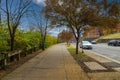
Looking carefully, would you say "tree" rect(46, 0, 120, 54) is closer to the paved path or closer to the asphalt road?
the asphalt road

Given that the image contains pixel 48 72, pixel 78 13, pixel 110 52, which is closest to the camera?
pixel 48 72

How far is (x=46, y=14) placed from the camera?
30938mm

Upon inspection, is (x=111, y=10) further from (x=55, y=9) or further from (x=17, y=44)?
(x=17, y=44)

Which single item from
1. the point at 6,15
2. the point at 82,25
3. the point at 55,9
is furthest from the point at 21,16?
the point at 82,25

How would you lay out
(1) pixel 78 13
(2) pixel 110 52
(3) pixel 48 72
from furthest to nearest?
(2) pixel 110 52 < (1) pixel 78 13 < (3) pixel 48 72

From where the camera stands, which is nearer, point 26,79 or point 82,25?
point 26,79

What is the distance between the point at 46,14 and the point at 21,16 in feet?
30.9

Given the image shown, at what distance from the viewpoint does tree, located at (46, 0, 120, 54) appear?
2808 cm

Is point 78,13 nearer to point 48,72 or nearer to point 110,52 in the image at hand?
point 110,52

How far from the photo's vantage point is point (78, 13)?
28.9m

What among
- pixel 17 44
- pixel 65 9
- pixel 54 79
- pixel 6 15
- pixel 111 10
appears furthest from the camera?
pixel 65 9

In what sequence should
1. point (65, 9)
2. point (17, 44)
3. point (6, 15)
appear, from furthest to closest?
point (65, 9) → point (17, 44) → point (6, 15)

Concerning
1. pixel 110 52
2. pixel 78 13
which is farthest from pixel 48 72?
pixel 110 52

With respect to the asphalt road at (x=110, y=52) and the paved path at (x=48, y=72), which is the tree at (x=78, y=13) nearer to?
the asphalt road at (x=110, y=52)
